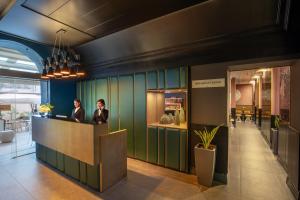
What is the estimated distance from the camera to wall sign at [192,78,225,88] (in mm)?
3367

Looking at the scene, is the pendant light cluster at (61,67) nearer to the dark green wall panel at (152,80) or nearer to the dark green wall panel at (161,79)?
the dark green wall panel at (152,80)

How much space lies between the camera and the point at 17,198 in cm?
281

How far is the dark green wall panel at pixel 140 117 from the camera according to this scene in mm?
4445

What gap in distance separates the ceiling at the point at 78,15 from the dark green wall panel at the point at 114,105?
→ 1490 millimetres

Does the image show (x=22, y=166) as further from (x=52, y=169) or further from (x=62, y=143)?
(x=62, y=143)

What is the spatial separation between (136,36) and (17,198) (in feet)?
13.4

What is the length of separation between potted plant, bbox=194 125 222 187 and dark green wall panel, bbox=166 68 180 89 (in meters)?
1.33

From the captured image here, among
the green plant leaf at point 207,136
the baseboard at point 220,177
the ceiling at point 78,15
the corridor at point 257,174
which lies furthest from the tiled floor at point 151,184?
the ceiling at point 78,15

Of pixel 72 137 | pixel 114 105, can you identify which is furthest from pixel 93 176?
pixel 114 105

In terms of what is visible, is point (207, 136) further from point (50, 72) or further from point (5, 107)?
point (5, 107)

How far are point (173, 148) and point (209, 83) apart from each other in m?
1.75

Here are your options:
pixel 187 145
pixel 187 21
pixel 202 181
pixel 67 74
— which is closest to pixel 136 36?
pixel 187 21

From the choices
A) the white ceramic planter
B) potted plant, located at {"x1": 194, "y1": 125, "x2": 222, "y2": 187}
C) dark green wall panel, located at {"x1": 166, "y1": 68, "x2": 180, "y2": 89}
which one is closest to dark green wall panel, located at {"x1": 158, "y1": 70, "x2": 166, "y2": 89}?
dark green wall panel, located at {"x1": 166, "y1": 68, "x2": 180, "y2": 89}

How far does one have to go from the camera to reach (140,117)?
14.8 feet
